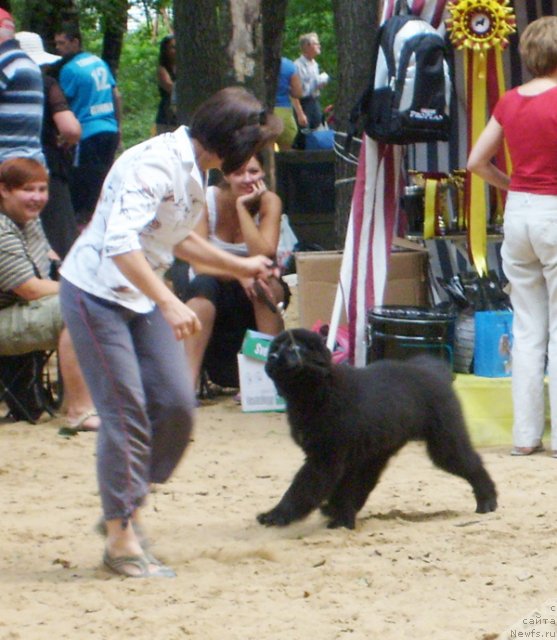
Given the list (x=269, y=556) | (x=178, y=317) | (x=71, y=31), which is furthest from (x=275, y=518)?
(x=71, y=31)

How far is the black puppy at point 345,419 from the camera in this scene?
16.6ft

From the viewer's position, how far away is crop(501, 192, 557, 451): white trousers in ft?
20.5

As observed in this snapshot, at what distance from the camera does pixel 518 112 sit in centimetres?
625

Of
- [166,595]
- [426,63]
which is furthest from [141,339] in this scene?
[426,63]

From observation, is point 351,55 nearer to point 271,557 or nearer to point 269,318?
point 269,318

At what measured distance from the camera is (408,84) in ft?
22.8

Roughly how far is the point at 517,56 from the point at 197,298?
7.65 ft

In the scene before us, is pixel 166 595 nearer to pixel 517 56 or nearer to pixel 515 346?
pixel 515 346

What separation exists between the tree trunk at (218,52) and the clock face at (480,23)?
110 inches

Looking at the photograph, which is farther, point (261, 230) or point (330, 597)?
point (261, 230)

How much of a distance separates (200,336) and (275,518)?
256 cm

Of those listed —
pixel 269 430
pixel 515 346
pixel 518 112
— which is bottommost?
pixel 269 430

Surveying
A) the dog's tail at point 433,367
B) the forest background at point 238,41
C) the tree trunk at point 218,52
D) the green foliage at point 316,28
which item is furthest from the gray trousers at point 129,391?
the green foliage at point 316,28

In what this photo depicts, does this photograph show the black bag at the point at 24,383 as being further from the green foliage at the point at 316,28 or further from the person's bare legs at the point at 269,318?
the green foliage at the point at 316,28
